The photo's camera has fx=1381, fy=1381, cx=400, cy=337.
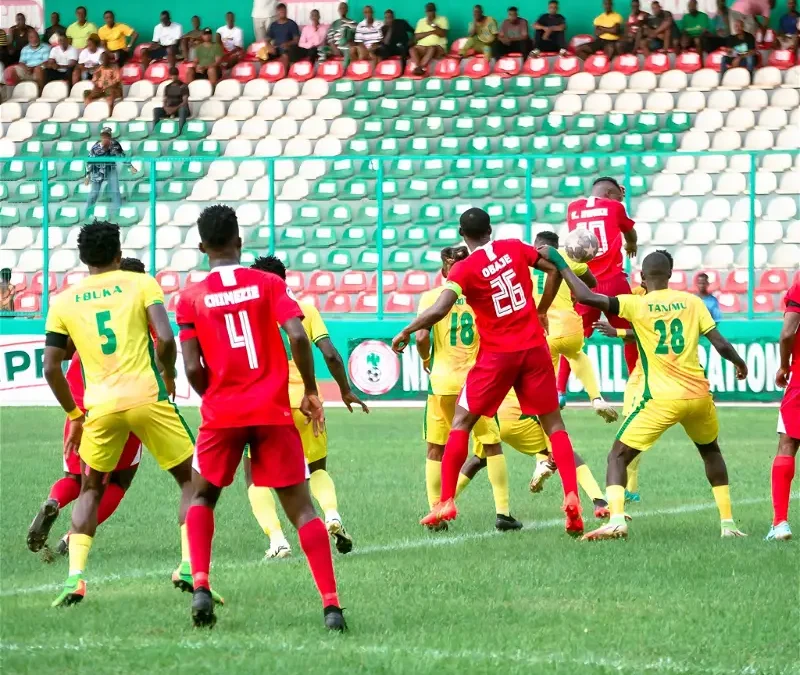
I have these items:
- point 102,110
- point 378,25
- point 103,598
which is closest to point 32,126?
point 102,110

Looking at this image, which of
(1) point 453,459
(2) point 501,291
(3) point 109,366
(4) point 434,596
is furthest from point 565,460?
(3) point 109,366

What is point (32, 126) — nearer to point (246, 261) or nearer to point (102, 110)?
point (102, 110)

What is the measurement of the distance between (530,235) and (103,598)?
13492 mm

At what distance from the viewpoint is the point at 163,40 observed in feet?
94.2

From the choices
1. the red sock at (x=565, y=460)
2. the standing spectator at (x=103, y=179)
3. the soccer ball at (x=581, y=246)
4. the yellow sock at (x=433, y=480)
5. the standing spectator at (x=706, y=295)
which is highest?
the standing spectator at (x=103, y=179)

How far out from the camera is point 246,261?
20.2 meters

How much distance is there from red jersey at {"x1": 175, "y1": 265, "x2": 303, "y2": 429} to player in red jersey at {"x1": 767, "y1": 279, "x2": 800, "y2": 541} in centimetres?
358

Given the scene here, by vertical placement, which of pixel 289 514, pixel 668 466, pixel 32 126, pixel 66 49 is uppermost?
pixel 66 49

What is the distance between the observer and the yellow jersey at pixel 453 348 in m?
9.74

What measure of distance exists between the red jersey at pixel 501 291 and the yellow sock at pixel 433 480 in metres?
1.30

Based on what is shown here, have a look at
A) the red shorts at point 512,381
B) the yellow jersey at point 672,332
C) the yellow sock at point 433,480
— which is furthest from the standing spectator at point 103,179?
the yellow jersey at point 672,332

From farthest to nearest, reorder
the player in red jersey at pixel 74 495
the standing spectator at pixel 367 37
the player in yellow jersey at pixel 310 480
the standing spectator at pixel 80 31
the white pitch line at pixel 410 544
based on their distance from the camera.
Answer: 1. the standing spectator at pixel 80 31
2. the standing spectator at pixel 367 37
3. the player in red jersey at pixel 74 495
4. the player in yellow jersey at pixel 310 480
5. the white pitch line at pixel 410 544

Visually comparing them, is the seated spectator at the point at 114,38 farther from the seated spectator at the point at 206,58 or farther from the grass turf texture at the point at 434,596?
the grass turf texture at the point at 434,596

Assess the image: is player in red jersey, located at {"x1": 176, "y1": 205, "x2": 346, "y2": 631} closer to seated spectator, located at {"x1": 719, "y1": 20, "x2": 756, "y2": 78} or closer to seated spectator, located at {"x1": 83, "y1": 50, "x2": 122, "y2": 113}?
seated spectator, located at {"x1": 719, "y1": 20, "x2": 756, "y2": 78}
